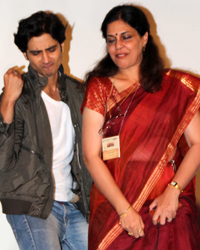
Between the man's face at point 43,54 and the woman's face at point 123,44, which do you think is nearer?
the woman's face at point 123,44

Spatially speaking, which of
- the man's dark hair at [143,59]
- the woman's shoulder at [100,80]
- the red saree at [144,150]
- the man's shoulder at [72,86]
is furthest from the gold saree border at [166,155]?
the man's shoulder at [72,86]

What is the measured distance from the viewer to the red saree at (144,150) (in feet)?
6.16

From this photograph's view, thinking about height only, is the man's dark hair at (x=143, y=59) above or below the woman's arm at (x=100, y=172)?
above

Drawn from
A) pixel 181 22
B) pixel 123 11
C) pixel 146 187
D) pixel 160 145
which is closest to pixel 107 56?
pixel 123 11

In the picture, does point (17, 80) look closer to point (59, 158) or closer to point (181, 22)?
point (59, 158)

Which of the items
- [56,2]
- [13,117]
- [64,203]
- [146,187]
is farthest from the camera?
[56,2]

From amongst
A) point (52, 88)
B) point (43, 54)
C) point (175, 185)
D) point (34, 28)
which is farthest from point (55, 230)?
point (34, 28)

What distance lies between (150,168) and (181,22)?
150 cm

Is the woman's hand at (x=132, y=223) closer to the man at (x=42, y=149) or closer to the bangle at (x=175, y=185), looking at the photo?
the bangle at (x=175, y=185)

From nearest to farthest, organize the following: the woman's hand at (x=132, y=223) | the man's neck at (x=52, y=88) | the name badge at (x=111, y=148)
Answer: the woman's hand at (x=132, y=223), the name badge at (x=111, y=148), the man's neck at (x=52, y=88)

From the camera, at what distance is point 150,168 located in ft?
6.36

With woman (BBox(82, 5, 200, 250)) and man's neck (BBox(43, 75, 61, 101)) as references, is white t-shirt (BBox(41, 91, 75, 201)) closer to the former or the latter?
man's neck (BBox(43, 75, 61, 101))

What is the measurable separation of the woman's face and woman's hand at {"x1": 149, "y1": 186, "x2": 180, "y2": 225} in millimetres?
674

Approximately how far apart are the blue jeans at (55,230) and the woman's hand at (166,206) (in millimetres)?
502
